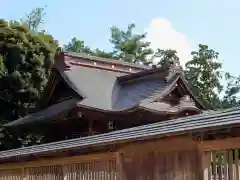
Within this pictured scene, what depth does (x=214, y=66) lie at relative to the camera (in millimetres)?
30016

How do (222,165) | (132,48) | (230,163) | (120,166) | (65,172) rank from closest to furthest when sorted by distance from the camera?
(230,163) < (222,165) < (120,166) < (65,172) < (132,48)

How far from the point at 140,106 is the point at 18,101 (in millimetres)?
9458

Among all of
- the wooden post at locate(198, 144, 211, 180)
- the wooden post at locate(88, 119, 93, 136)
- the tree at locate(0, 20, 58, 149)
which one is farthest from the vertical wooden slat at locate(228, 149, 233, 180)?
the tree at locate(0, 20, 58, 149)

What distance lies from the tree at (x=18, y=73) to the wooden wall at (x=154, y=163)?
14123 mm

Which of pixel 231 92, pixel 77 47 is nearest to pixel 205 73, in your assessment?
pixel 231 92

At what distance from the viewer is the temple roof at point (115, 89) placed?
18750mm

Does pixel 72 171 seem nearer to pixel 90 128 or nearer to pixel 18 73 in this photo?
pixel 90 128

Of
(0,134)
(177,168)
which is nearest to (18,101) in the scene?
(0,134)

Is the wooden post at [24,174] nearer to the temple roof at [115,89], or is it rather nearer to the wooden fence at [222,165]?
the temple roof at [115,89]

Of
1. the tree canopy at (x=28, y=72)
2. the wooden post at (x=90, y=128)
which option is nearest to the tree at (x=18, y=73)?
the tree canopy at (x=28, y=72)

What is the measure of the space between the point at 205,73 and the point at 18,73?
11.9 meters

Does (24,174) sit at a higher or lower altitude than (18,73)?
lower

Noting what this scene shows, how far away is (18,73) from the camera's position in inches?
969

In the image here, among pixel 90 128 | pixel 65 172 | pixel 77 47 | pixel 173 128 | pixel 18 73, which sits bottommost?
pixel 65 172
